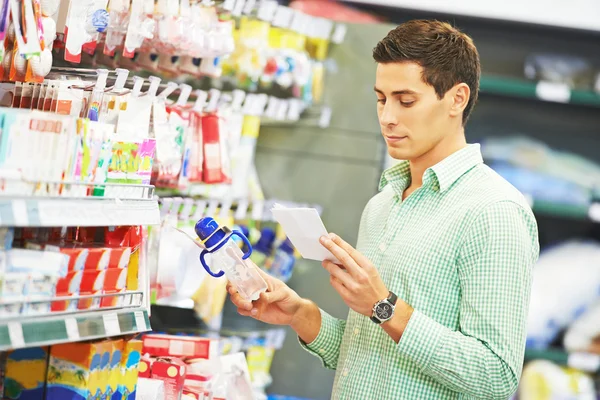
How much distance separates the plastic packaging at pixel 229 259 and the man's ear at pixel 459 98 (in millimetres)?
627

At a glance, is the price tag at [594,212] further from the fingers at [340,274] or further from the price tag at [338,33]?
the fingers at [340,274]

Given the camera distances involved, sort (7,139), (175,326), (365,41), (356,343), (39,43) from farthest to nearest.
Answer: (365,41), (175,326), (356,343), (39,43), (7,139)

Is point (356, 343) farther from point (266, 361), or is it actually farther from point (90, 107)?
point (266, 361)

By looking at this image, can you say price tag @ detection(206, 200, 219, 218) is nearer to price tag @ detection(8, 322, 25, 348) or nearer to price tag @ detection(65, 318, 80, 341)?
price tag @ detection(65, 318, 80, 341)

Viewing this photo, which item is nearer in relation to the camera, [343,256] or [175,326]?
[343,256]

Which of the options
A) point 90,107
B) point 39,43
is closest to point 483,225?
point 90,107

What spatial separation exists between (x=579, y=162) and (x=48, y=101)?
335cm

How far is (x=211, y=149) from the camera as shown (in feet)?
9.59

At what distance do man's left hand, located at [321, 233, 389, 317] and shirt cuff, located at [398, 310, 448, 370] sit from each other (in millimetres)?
88

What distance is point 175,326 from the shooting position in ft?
11.5

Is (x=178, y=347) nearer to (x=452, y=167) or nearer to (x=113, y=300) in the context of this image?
(x=113, y=300)

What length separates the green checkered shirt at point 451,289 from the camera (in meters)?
1.89

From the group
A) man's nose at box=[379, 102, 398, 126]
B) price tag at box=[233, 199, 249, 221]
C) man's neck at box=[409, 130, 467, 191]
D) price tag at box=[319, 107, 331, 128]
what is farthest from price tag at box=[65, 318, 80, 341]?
price tag at box=[319, 107, 331, 128]

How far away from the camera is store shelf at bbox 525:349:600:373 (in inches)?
166
